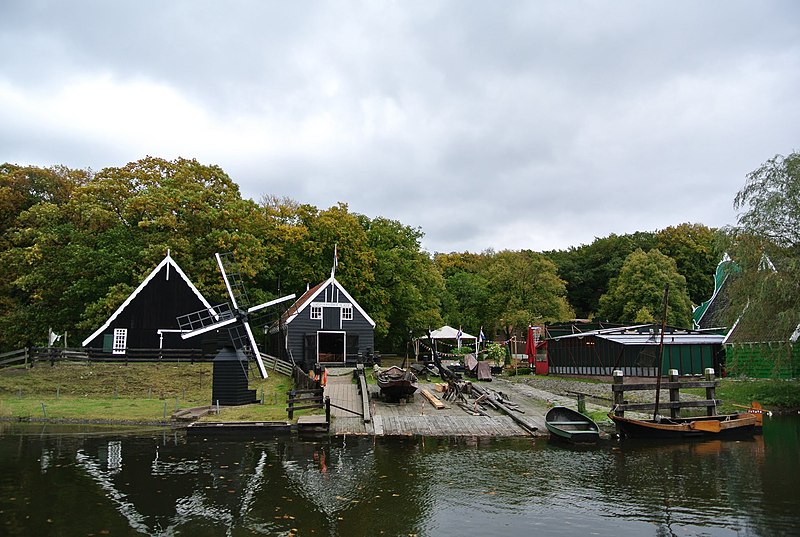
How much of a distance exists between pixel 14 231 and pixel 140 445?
1150 inches

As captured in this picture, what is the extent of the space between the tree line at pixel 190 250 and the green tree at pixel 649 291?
217 mm

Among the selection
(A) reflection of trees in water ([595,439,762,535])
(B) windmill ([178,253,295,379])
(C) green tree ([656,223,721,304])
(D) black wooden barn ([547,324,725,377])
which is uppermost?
(C) green tree ([656,223,721,304])

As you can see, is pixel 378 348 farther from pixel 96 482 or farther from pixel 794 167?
pixel 96 482

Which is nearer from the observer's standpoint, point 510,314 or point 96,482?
point 96,482

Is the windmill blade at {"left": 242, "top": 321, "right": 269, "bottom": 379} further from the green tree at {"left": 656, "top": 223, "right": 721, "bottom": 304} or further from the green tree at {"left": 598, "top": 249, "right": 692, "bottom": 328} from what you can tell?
the green tree at {"left": 656, "top": 223, "right": 721, "bottom": 304}

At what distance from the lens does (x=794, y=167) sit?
27.3m

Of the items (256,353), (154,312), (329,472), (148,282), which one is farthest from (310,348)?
(329,472)

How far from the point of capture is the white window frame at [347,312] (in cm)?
4109

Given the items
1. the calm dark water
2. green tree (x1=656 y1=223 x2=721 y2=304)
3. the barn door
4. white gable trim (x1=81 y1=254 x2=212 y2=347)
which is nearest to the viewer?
the calm dark water

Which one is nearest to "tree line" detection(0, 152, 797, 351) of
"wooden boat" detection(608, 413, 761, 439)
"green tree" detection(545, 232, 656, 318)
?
"wooden boat" detection(608, 413, 761, 439)

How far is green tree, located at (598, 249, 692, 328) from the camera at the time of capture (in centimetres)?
5756

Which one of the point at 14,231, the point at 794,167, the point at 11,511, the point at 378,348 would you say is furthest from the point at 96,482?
the point at 378,348

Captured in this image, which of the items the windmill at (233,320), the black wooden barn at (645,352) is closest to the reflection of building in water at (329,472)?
the windmill at (233,320)

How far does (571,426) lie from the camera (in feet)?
68.2
